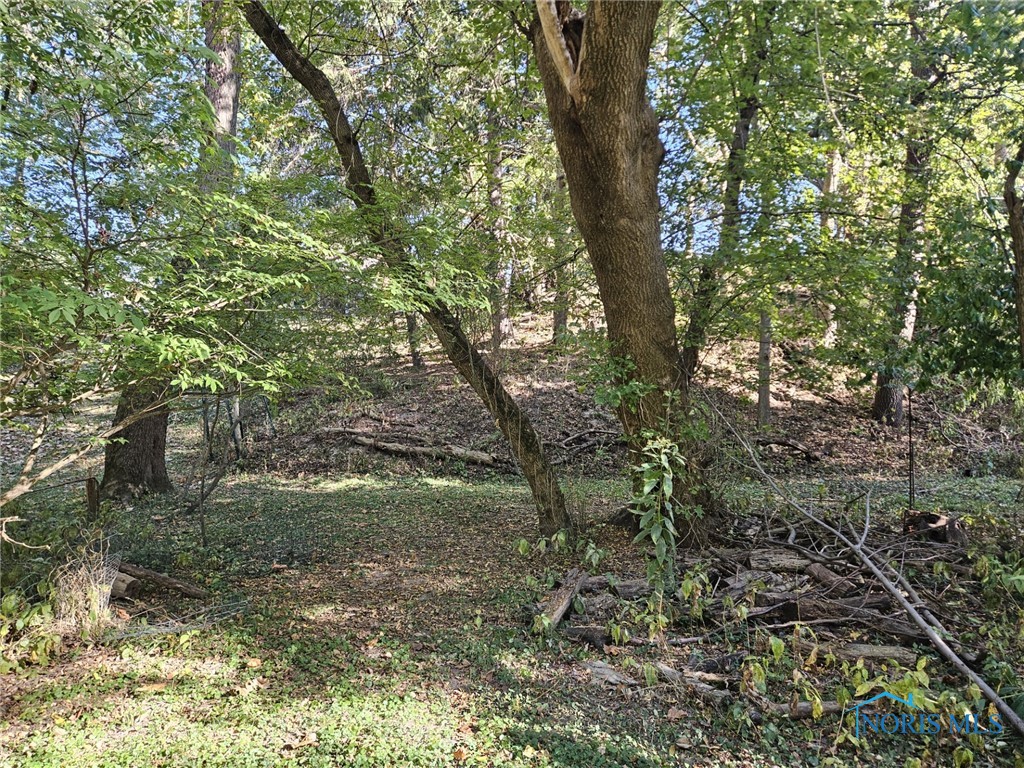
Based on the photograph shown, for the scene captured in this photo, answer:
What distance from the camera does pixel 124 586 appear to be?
149 inches

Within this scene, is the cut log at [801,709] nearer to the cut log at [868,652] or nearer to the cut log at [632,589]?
the cut log at [868,652]

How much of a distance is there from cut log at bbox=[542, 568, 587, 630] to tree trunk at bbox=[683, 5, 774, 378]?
6.25 feet

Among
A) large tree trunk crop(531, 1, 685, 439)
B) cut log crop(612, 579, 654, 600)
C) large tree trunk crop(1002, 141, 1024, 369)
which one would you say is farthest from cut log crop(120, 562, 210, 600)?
large tree trunk crop(1002, 141, 1024, 369)

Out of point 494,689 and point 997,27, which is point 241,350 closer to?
point 494,689

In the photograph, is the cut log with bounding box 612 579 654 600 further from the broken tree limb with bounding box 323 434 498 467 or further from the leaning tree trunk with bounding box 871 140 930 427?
the broken tree limb with bounding box 323 434 498 467

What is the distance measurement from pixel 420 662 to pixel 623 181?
3572mm

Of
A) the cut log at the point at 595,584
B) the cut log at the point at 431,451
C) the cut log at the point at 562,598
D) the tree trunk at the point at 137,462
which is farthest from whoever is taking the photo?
the cut log at the point at 431,451

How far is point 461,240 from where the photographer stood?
5.28 m

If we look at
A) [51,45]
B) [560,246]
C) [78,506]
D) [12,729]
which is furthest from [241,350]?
[78,506]

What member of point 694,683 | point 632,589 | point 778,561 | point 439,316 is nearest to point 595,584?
point 632,589

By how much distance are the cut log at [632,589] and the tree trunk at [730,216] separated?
178 centimetres

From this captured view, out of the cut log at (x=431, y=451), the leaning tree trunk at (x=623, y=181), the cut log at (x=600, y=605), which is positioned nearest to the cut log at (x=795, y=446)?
the cut log at (x=431, y=451)

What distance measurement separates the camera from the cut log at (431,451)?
9.76m

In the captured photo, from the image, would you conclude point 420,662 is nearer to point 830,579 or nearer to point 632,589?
point 632,589
